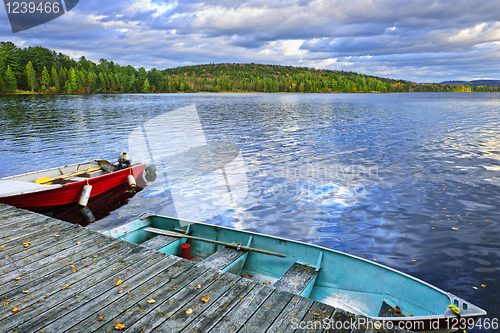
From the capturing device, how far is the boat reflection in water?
11758mm

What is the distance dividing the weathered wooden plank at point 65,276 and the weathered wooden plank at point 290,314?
3545 millimetres

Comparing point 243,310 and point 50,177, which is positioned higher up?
point 243,310

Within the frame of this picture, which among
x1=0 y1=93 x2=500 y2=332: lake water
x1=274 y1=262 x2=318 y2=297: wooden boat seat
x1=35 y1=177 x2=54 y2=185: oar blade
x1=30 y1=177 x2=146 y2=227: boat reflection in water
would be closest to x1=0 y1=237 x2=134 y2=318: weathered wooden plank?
x1=274 y1=262 x2=318 y2=297: wooden boat seat

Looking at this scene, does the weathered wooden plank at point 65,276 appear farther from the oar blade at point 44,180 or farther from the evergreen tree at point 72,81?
the evergreen tree at point 72,81

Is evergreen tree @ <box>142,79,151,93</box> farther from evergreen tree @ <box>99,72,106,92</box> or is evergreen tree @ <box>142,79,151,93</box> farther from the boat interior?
the boat interior

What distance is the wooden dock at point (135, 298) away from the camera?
4.09m

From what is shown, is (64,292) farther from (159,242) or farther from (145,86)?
(145,86)

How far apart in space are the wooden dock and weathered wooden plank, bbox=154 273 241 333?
14mm

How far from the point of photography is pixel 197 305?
4496 mm

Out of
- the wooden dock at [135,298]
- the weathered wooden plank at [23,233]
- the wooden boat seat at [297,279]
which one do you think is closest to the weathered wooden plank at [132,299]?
the wooden dock at [135,298]

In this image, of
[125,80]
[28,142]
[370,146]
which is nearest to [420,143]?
[370,146]

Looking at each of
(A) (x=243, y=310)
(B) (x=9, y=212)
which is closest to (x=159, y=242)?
(A) (x=243, y=310)

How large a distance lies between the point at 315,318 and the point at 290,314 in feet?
1.18

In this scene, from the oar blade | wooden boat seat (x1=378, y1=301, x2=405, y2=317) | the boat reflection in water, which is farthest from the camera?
the oar blade
